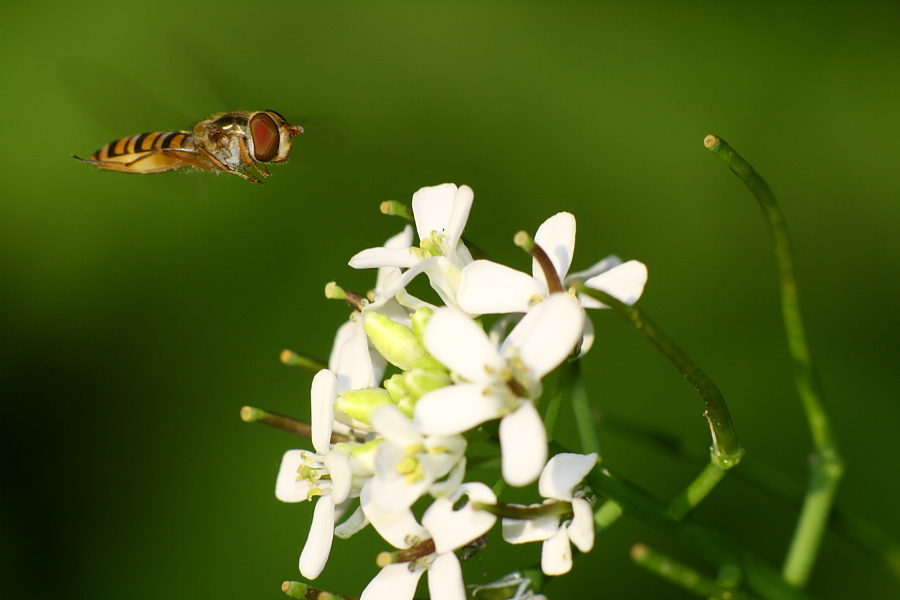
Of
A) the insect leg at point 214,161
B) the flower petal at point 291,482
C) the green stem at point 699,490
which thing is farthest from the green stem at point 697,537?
the insect leg at point 214,161

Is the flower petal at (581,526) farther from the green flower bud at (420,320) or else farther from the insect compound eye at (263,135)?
the insect compound eye at (263,135)

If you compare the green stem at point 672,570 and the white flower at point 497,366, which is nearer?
the green stem at point 672,570

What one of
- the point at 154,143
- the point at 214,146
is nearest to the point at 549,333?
the point at 214,146

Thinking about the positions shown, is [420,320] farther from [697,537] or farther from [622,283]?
[697,537]

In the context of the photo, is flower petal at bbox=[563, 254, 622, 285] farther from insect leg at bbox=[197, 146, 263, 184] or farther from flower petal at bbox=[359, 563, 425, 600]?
insect leg at bbox=[197, 146, 263, 184]

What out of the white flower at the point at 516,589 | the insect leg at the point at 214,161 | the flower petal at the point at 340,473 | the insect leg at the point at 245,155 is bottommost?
the white flower at the point at 516,589

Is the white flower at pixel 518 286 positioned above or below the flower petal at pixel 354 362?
above

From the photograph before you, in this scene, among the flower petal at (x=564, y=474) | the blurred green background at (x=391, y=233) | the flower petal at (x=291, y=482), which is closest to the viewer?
the flower petal at (x=564, y=474)

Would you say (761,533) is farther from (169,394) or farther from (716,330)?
(169,394)
